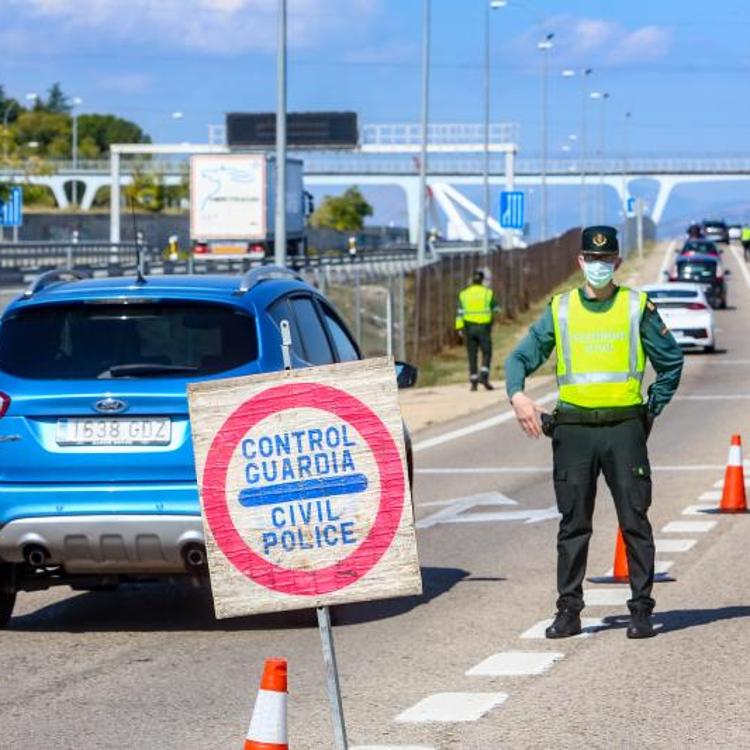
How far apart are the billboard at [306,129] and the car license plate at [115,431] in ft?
368

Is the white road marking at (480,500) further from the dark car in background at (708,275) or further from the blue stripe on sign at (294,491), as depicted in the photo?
the dark car in background at (708,275)

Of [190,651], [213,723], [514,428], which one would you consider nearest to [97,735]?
[213,723]

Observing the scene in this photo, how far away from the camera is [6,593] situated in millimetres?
11250

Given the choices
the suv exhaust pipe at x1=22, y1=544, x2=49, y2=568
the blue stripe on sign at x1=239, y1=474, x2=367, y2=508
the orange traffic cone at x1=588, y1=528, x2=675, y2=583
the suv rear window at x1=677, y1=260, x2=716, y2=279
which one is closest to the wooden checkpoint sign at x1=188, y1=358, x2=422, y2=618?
the blue stripe on sign at x1=239, y1=474, x2=367, y2=508

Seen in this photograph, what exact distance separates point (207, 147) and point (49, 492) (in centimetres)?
11270

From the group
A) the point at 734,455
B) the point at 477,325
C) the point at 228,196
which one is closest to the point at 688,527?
the point at 734,455

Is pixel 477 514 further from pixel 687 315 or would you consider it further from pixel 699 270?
pixel 699 270

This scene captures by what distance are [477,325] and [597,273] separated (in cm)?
2327

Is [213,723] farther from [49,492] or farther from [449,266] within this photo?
[449,266]

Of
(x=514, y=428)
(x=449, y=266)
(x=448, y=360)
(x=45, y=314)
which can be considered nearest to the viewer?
(x=45, y=314)

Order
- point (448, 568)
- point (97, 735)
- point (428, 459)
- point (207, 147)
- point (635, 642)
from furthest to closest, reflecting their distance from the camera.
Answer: point (207, 147)
point (428, 459)
point (448, 568)
point (635, 642)
point (97, 735)

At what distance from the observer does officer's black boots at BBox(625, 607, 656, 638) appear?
10352 mm

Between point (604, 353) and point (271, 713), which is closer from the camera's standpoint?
point (271, 713)

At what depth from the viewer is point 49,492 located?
35.1 feet
